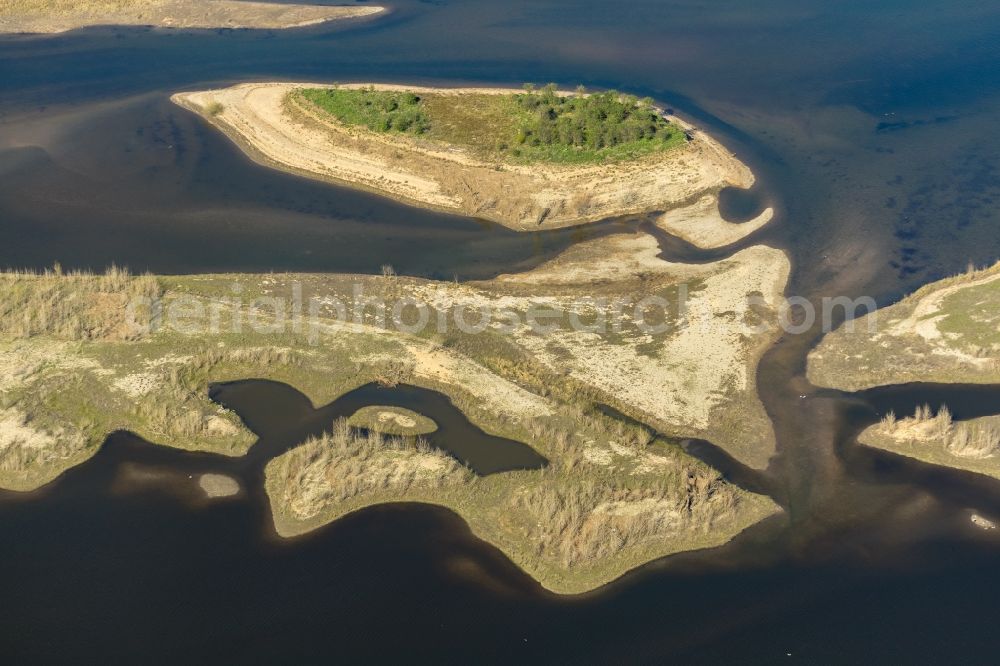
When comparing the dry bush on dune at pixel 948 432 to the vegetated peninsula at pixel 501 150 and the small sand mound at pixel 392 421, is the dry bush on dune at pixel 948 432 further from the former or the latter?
the small sand mound at pixel 392 421

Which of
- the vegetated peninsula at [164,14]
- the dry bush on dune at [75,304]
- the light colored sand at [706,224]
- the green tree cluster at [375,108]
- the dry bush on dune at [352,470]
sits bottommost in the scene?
the dry bush on dune at [352,470]

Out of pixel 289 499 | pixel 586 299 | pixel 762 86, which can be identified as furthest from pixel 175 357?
pixel 762 86

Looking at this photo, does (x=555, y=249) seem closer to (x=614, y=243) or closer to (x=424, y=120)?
(x=614, y=243)

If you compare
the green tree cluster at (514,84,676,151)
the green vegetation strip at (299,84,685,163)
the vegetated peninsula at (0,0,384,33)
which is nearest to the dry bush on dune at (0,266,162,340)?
the green vegetation strip at (299,84,685,163)

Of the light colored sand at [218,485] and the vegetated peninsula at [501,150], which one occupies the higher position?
the vegetated peninsula at [501,150]

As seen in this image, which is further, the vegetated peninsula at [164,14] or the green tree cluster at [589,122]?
the vegetated peninsula at [164,14]

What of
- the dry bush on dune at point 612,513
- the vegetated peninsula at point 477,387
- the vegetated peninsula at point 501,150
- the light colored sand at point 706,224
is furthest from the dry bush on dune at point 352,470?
the light colored sand at point 706,224

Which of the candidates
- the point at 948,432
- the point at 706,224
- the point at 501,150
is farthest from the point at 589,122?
the point at 948,432
